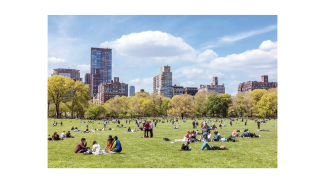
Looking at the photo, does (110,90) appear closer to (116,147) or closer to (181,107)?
(181,107)

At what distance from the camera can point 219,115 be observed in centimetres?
6212

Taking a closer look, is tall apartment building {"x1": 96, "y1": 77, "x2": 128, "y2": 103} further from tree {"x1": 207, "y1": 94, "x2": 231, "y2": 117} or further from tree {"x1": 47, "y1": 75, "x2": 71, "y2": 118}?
tree {"x1": 47, "y1": 75, "x2": 71, "y2": 118}

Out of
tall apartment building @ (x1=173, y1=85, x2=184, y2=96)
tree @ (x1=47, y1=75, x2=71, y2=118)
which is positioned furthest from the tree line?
tall apartment building @ (x1=173, y1=85, x2=184, y2=96)

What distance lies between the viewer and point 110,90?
336 feet

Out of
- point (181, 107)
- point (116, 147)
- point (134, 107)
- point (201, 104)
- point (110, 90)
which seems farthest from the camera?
point (110, 90)

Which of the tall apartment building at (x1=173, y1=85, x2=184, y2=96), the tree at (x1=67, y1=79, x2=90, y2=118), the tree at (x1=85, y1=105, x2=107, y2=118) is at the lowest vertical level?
the tree at (x1=85, y1=105, x2=107, y2=118)

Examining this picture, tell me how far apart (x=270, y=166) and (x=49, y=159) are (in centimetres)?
913

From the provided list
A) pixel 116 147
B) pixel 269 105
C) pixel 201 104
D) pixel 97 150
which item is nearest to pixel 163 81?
pixel 201 104

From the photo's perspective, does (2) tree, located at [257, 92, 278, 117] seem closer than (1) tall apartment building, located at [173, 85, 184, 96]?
Yes

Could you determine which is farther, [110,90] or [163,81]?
[110,90]

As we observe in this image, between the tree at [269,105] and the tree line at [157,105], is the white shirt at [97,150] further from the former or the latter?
the tree at [269,105]

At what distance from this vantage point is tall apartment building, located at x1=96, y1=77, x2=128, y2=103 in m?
99.8

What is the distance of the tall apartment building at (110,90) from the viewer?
327ft

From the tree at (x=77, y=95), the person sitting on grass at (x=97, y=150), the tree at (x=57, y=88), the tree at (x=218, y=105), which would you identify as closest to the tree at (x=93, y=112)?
the tree at (x=77, y=95)
